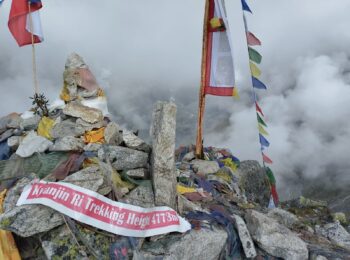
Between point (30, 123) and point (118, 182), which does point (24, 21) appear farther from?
point (118, 182)

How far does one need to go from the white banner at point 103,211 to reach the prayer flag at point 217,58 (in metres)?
8.08

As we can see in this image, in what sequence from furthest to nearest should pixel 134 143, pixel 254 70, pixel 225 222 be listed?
pixel 254 70, pixel 134 143, pixel 225 222

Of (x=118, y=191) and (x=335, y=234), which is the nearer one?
(x=118, y=191)

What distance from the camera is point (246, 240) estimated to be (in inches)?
364

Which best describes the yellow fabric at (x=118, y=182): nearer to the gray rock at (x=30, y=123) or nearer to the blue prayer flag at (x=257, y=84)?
the gray rock at (x=30, y=123)

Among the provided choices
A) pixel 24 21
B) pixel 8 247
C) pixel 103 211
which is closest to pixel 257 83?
pixel 103 211

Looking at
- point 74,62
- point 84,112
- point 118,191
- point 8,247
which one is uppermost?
point 74,62

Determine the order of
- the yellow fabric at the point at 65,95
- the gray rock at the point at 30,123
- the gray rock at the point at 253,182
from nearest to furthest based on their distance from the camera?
the gray rock at the point at 30,123, the yellow fabric at the point at 65,95, the gray rock at the point at 253,182

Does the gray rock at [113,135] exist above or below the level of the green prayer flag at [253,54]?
below

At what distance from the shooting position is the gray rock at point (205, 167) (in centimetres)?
1555

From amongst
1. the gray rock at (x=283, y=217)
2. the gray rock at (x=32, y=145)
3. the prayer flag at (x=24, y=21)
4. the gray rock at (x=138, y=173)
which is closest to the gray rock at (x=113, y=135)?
the gray rock at (x=138, y=173)

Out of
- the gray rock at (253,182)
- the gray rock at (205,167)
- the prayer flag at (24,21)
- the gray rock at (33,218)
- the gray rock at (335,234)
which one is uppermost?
the prayer flag at (24,21)

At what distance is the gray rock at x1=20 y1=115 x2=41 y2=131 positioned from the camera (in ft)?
42.6

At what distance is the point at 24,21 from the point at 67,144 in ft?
21.0
